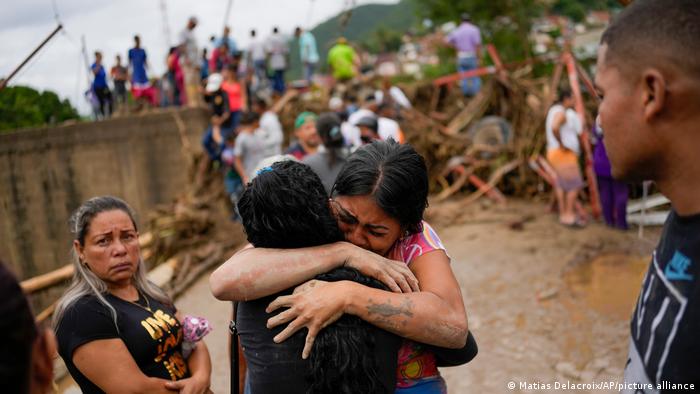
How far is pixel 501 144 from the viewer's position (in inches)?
383

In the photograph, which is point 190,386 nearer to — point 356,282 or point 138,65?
point 356,282

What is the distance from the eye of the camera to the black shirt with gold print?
2.11 m

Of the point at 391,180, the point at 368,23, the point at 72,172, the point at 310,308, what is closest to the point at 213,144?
the point at 391,180

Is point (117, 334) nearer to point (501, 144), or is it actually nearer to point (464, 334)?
point (464, 334)

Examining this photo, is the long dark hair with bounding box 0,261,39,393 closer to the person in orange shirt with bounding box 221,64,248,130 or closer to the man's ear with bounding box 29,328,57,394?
the man's ear with bounding box 29,328,57,394

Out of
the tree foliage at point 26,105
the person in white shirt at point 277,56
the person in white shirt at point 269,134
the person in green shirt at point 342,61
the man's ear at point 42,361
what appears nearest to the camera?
the man's ear at point 42,361

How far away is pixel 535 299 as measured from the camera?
5660mm

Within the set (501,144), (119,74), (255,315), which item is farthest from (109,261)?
(119,74)

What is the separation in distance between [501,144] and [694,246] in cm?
892

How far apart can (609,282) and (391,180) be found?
4.74 metres

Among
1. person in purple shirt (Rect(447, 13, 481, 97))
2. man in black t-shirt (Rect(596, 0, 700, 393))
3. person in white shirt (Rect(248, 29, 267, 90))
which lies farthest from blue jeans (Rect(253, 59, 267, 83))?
man in black t-shirt (Rect(596, 0, 700, 393))

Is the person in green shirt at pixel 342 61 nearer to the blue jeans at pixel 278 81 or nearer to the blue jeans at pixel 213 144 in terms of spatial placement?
the blue jeans at pixel 278 81

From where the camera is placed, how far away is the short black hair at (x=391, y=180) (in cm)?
179

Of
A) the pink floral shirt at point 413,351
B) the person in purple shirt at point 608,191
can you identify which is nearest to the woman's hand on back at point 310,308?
the pink floral shirt at point 413,351
